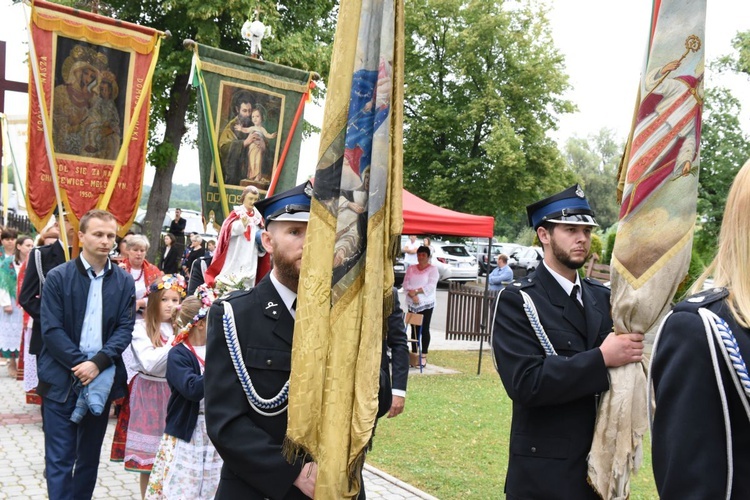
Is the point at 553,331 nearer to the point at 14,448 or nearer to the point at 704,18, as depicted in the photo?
the point at 704,18

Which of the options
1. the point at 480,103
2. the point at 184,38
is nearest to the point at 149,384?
the point at 184,38

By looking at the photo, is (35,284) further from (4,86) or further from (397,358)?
(4,86)

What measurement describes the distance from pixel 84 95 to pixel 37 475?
11.9 ft

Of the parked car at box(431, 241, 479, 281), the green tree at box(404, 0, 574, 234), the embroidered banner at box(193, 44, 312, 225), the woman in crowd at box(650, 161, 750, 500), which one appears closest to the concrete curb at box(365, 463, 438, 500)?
the embroidered banner at box(193, 44, 312, 225)

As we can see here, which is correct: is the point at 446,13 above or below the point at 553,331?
above

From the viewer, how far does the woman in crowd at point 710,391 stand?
5.73 feet

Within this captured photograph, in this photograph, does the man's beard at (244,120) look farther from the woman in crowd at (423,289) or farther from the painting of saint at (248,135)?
the woman in crowd at (423,289)

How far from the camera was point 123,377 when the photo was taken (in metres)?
5.27

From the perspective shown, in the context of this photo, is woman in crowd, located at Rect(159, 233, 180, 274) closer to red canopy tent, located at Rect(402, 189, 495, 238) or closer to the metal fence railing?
the metal fence railing

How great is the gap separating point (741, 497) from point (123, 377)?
4.41 metres

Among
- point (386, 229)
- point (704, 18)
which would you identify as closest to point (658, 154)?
point (704, 18)

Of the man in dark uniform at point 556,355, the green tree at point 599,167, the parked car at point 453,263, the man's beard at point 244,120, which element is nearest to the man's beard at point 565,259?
the man in dark uniform at point 556,355

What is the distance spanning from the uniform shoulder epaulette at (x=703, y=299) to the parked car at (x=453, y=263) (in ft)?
92.6

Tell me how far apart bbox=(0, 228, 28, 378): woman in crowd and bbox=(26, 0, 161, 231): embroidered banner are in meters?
2.82
